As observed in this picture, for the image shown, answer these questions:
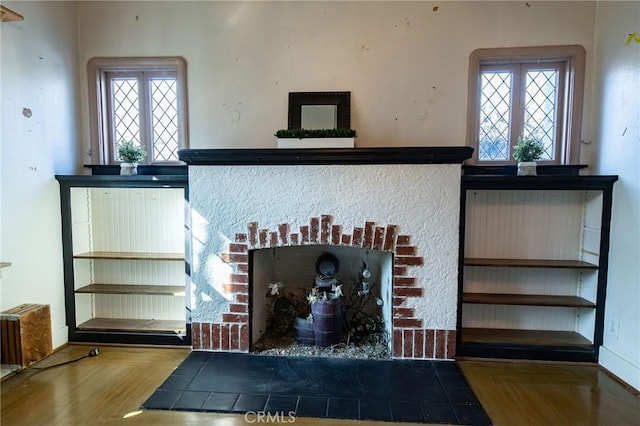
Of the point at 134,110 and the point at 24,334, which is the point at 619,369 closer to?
the point at 24,334

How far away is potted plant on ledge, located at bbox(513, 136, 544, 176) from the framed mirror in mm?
1353

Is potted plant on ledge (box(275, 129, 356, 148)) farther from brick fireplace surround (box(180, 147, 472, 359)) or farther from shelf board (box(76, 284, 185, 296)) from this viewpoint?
shelf board (box(76, 284, 185, 296))

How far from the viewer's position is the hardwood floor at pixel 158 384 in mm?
1983

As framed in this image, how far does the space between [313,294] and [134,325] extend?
5.18ft

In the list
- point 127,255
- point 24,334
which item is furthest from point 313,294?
point 24,334

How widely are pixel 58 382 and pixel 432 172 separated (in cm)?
295

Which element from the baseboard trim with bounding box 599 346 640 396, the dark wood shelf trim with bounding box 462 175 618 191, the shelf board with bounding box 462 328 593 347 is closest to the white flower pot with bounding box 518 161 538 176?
the dark wood shelf trim with bounding box 462 175 618 191

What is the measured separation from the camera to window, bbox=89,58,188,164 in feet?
10.2

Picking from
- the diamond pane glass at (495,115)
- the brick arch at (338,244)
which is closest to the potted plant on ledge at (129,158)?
the brick arch at (338,244)

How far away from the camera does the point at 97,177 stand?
2781 mm

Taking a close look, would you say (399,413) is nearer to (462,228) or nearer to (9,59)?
(462,228)

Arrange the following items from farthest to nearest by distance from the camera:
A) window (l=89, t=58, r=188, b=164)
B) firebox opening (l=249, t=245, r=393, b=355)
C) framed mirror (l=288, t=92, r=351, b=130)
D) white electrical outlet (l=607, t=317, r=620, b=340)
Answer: window (l=89, t=58, r=188, b=164) → framed mirror (l=288, t=92, r=351, b=130) → firebox opening (l=249, t=245, r=393, b=355) → white electrical outlet (l=607, t=317, r=620, b=340)

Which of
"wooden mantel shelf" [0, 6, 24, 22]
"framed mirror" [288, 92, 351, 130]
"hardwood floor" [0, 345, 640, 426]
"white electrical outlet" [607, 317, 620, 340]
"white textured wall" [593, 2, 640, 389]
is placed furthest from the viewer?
"framed mirror" [288, 92, 351, 130]

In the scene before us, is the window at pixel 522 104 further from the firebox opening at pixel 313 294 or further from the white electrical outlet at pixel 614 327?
the firebox opening at pixel 313 294
